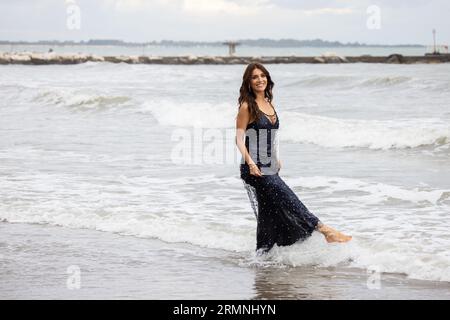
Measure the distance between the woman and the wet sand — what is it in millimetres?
302

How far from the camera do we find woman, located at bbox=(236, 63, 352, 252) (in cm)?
709

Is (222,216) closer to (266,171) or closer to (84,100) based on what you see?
(266,171)

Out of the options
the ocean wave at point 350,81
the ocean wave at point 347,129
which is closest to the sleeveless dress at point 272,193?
the ocean wave at point 347,129

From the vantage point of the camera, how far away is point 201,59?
87.1 meters

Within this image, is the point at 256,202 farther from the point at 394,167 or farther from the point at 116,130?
the point at 116,130

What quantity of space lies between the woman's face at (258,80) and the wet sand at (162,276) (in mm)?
1528

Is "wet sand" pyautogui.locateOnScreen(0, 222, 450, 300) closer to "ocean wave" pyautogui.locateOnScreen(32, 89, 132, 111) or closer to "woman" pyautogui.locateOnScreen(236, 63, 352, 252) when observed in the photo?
"woman" pyautogui.locateOnScreen(236, 63, 352, 252)

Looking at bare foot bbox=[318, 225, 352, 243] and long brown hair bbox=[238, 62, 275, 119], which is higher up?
long brown hair bbox=[238, 62, 275, 119]

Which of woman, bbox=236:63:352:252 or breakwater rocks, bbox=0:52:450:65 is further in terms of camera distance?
breakwater rocks, bbox=0:52:450:65

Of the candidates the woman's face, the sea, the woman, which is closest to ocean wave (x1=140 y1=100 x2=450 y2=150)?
the sea

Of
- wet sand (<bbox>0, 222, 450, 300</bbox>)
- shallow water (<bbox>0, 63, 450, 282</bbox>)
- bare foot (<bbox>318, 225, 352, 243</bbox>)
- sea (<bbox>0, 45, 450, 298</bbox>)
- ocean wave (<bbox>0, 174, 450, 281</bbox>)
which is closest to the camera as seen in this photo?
wet sand (<bbox>0, 222, 450, 300</bbox>)

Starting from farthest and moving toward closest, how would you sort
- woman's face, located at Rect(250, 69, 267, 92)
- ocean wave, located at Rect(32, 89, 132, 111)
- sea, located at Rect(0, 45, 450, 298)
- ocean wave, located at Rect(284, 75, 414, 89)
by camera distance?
ocean wave, located at Rect(284, 75, 414, 89), ocean wave, located at Rect(32, 89, 132, 111), sea, located at Rect(0, 45, 450, 298), woman's face, located at Rect(250, 69, 267, 92)

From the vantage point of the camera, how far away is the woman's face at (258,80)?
7.07 metres
